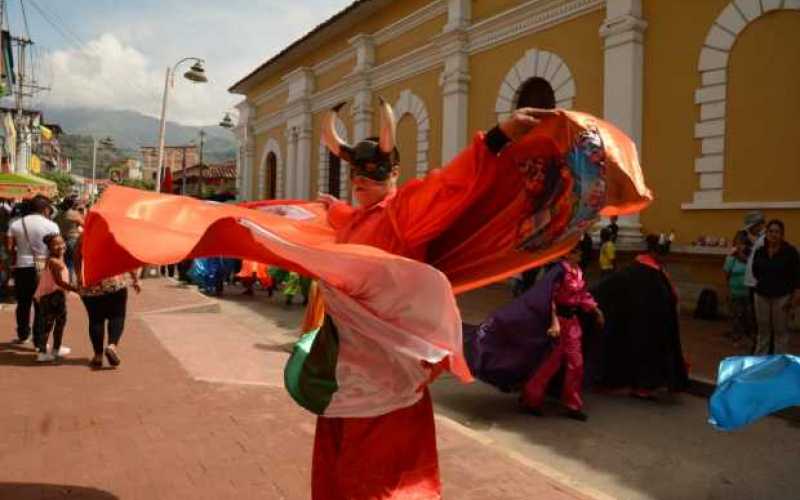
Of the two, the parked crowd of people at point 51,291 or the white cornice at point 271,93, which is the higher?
the white cornice at point 271,93

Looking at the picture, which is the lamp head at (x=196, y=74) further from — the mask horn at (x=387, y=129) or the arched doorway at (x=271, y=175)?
the mask horn at (x=387, y=129)

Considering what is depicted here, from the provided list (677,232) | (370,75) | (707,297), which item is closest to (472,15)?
(370,75)

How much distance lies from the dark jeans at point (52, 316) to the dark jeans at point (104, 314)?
58 centimetres

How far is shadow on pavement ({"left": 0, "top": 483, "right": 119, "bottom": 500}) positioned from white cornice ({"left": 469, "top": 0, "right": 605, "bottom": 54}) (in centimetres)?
1130

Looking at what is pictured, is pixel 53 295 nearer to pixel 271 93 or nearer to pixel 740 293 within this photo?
pixel 740 293

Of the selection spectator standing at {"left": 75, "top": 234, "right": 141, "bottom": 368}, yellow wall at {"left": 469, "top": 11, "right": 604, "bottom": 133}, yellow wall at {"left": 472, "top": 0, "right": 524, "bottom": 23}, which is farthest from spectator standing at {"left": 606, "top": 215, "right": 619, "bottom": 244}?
spectator standing at {"left": 75, "top": 234, "right": 141, "bottom": 368}

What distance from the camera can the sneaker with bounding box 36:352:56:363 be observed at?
6809mm

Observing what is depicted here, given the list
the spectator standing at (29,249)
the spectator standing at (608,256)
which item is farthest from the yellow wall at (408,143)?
the spectator standing at (29,249)

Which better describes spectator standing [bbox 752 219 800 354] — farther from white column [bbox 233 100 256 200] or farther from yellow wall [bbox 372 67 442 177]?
white column [bbox 233 100 256 200]

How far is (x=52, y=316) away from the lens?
6.94 metres

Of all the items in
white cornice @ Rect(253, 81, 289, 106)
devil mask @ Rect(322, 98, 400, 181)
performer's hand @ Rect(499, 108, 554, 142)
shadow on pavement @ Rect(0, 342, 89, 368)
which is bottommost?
shadow on pavement @ Rect(0, 342, 89, 368)

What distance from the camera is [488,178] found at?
2441mm

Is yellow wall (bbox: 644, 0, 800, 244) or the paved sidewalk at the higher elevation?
yellow wall (bbox: 644, 0, 800, 244)

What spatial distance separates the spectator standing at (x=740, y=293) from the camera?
27.2 ft
